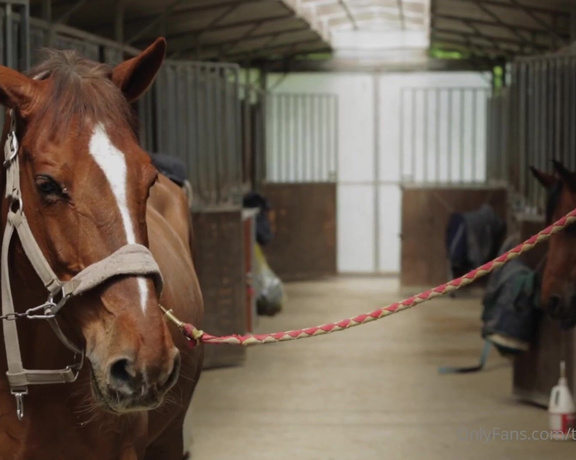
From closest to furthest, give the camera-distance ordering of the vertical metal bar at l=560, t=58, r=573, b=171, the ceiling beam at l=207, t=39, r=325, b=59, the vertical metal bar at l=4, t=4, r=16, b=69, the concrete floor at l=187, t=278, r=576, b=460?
the vertical metal bar at l=4, t=4, r=16, b=69
the concrete floor at l=187, t=278, r=576, b=460
the vertical metal bar at l=560, t=58, r=573, b=171
the ceiling beam at l=207, t=39, r=325, b=59

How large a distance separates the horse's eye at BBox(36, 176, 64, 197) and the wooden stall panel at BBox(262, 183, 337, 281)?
969 cm

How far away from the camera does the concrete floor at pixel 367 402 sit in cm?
494

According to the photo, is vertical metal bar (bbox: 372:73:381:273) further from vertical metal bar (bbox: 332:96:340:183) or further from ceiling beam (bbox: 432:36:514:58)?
ceiling beam (bbox: 432:36:514:58)

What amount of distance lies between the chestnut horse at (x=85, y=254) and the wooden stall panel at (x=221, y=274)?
15.1 ft

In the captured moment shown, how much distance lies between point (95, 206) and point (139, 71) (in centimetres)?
39

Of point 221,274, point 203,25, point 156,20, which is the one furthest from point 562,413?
point 203,25

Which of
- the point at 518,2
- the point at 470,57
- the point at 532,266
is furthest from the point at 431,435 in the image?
the point at 470,57

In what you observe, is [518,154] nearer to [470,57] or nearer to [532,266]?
[532,266]

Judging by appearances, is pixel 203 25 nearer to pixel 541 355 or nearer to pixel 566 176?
pixel 541 355

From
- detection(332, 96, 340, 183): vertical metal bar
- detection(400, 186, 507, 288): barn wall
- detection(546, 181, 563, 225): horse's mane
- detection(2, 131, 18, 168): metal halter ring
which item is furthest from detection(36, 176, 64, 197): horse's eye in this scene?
detection(332, 96, 340, 183): vertical metal bar

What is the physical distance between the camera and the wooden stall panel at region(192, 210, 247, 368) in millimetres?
6875

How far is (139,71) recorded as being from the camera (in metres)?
2.10

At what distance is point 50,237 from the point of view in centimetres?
189

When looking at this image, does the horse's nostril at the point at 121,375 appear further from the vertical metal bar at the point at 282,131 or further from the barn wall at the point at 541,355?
the vertical metal bar at the point at 282,131
